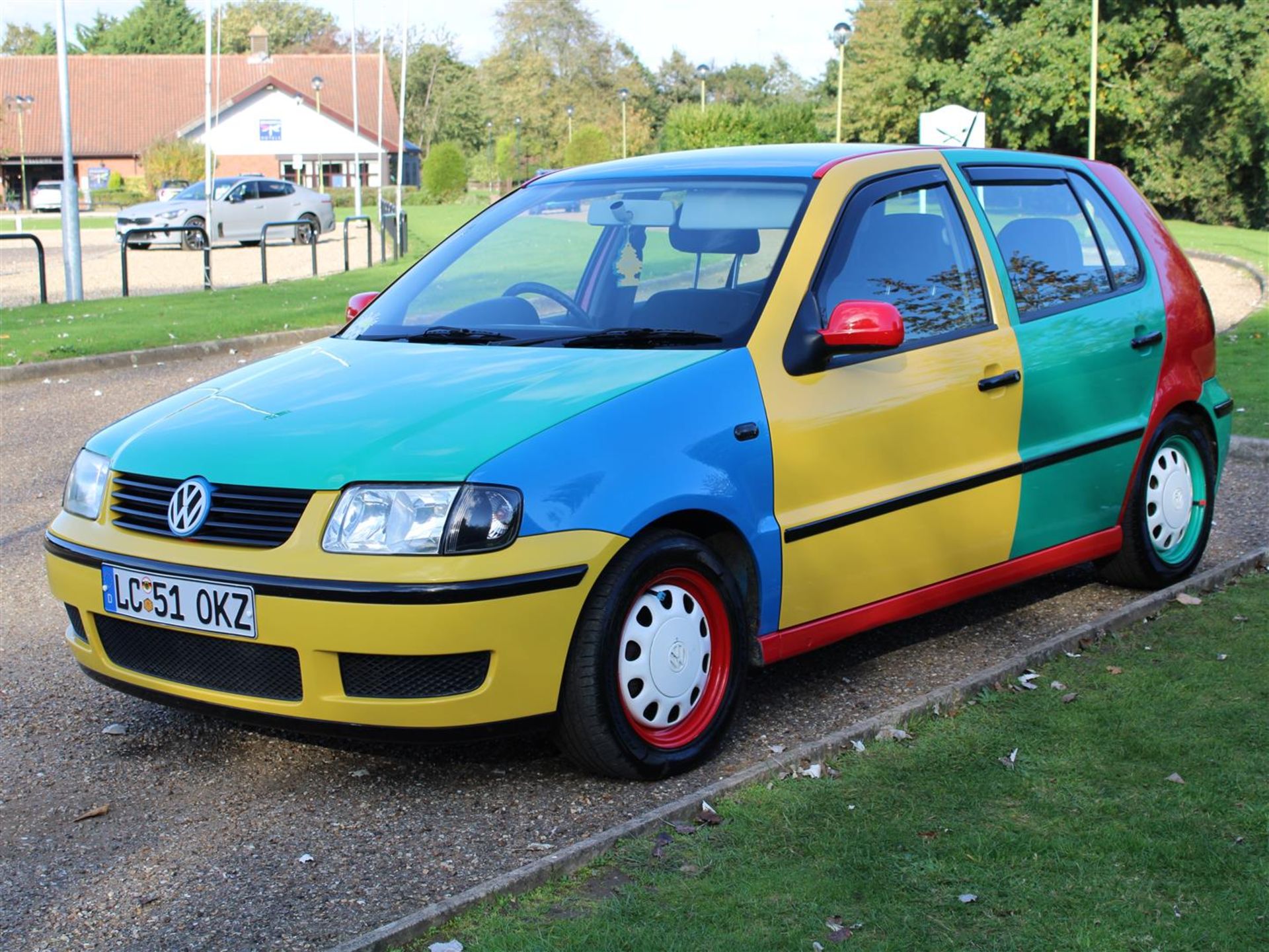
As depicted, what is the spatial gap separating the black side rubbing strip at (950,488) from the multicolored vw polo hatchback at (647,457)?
1cm

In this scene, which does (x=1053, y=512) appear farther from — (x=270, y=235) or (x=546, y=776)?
(x=270, y=235)

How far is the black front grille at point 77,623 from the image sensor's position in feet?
14.3

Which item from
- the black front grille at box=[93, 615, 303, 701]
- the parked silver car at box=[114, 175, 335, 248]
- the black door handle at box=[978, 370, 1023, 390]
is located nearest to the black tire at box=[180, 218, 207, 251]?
the parked silver car at box=[114, 175, 335, 248]

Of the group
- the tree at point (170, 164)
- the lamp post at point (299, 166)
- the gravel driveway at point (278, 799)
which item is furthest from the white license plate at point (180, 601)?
the lamp post at point (299, 166)

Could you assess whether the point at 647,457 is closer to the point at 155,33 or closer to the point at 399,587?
the point at 399,587

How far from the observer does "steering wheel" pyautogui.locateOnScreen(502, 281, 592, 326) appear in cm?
500

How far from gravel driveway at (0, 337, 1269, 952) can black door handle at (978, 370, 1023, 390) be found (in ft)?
3.18

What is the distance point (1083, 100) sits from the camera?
51.0 metres

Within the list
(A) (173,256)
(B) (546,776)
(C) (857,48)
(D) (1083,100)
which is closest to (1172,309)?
(B) (546,776)

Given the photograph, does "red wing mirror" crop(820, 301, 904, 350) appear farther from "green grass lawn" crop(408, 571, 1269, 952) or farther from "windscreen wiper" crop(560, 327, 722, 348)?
"green grass lawn" crop(408, 571, 1269, 952)

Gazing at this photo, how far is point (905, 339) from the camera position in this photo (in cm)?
495

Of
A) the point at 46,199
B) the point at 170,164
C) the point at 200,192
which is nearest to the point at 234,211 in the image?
the point at 200,192

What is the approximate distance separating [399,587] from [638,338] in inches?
49.9

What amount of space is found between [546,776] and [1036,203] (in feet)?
9.83
